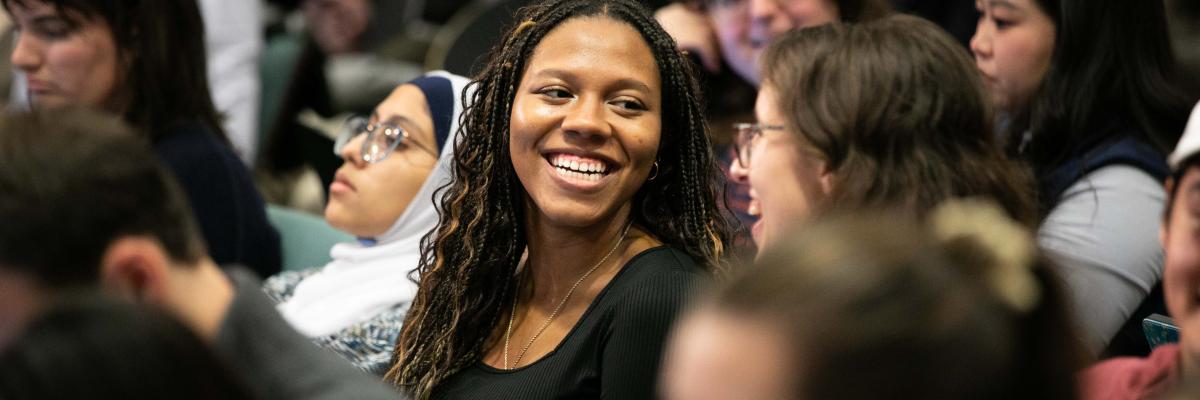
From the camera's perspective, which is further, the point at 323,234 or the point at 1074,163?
the point at 323,234

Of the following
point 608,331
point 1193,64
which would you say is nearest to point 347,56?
point 1193,64

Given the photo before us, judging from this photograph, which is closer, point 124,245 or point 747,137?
point 124,245

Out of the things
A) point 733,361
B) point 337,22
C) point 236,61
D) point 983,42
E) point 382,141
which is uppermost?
point 733,361

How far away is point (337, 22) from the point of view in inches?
218

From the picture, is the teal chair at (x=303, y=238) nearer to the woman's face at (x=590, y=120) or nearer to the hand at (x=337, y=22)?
the woman's face at (x=590, y=120)

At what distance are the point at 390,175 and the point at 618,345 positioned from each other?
1021 mm

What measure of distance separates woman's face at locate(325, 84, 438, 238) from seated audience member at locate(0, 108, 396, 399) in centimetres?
140

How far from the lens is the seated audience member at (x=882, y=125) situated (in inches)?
79.0

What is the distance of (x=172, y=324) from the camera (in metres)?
1.15

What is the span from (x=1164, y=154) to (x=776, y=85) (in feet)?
2.93

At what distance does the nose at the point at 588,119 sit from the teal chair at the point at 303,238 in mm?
1265

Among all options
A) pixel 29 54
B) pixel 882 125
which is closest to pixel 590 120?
pixel 882 125

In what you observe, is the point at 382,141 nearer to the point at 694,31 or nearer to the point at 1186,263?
the point at 694,31

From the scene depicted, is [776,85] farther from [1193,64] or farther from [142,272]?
[1193,64]
